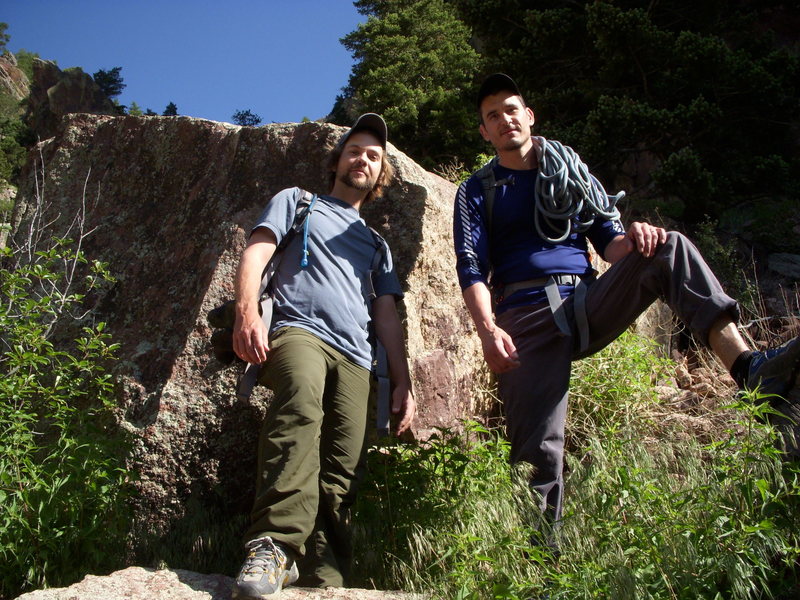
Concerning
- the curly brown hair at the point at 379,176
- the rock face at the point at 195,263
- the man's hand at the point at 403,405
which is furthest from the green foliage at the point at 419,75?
the man's hand at the point at 403,405

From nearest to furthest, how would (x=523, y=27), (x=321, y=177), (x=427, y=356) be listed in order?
(x=427, y=356) < (x=321, y=177) < (x=523, y=27)

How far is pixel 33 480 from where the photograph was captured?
10.5 feet

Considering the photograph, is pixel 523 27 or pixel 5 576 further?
pixel 523 27

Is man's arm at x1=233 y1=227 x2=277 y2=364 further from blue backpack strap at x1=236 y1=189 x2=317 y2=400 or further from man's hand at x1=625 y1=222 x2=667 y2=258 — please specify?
man's hand at x1=625 y1=222 x2=667 y2=258

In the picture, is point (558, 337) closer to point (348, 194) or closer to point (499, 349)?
point (499, 349)

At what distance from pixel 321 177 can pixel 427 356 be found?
1377 mm

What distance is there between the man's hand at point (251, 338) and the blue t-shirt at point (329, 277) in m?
0.16

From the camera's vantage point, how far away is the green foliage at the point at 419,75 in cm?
1655

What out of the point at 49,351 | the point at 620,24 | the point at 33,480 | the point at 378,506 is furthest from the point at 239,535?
the point at 620,24

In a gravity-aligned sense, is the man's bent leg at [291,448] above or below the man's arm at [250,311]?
below

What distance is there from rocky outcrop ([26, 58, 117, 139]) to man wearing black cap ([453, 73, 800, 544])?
49.8 meters

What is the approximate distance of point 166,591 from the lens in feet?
9.14

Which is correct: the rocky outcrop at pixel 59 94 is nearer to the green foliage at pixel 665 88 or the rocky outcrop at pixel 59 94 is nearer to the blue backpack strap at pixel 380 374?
the green foliage at pixel 665 88

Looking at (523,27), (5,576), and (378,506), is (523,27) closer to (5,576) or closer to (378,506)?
(378,506)
